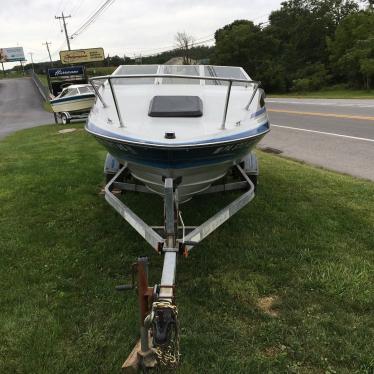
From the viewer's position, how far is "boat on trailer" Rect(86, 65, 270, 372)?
2.97 metres

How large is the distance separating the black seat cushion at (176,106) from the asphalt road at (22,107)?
23.9 meters

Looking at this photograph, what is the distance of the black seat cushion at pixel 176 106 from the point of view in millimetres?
4656

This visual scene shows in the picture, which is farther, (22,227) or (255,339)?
(22,227)

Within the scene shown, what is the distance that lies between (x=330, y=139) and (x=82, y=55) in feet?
193

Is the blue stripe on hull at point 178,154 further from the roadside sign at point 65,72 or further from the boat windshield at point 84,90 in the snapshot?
the roadside sign at point 65,72

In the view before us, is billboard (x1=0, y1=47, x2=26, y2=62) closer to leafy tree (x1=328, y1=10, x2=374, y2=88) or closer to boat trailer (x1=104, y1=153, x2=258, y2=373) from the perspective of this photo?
leafy tree (x1=328, y1=10, x2=374, y2=88)

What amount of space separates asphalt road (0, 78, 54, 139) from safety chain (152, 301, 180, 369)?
86.0ft

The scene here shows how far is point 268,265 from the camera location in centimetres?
448

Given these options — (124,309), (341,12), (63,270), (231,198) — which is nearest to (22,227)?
(63,270)

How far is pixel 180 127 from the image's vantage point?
4.37m

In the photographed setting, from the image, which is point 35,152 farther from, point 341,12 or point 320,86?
point 341,12

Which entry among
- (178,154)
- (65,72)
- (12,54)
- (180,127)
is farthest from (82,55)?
(178,154)

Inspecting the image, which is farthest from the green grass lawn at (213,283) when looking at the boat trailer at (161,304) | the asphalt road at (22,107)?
the asphalt road at (22,107)

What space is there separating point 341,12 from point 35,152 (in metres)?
50.3
